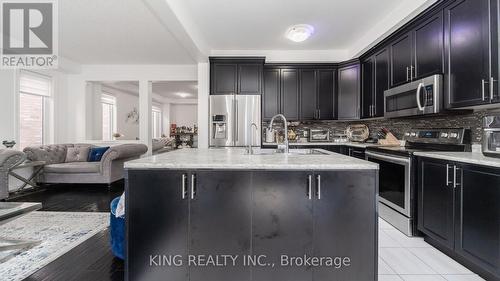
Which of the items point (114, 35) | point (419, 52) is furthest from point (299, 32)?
point (114, 35)

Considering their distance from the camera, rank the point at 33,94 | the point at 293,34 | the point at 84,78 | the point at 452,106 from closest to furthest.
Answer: the point at 452,106, the point at 293,34, the point at 33,94, the point at 84,78

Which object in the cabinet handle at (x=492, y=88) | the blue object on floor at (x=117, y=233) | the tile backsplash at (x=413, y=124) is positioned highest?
the cabinet handle at (x=492, y=88)

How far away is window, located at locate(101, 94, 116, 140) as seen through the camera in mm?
8289

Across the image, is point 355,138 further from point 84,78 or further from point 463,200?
point 84,78

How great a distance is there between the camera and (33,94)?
5.18m

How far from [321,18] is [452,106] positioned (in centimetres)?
205

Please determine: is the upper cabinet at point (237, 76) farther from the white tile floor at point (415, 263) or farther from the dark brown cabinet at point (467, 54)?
the white tile floor at point (415, 263)

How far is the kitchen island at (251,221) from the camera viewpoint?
1563 millimetres

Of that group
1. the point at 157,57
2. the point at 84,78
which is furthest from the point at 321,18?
the point at 84,78

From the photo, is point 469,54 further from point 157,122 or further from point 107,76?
point 157,122

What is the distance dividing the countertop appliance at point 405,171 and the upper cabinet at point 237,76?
2398 mm

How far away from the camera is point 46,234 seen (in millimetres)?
2617

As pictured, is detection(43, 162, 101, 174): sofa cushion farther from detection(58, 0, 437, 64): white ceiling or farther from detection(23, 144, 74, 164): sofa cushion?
detection(58, 0, 437, 64): white ceiling

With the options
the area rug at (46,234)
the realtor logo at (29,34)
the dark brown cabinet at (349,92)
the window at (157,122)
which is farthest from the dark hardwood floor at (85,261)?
the window at (157,122)
